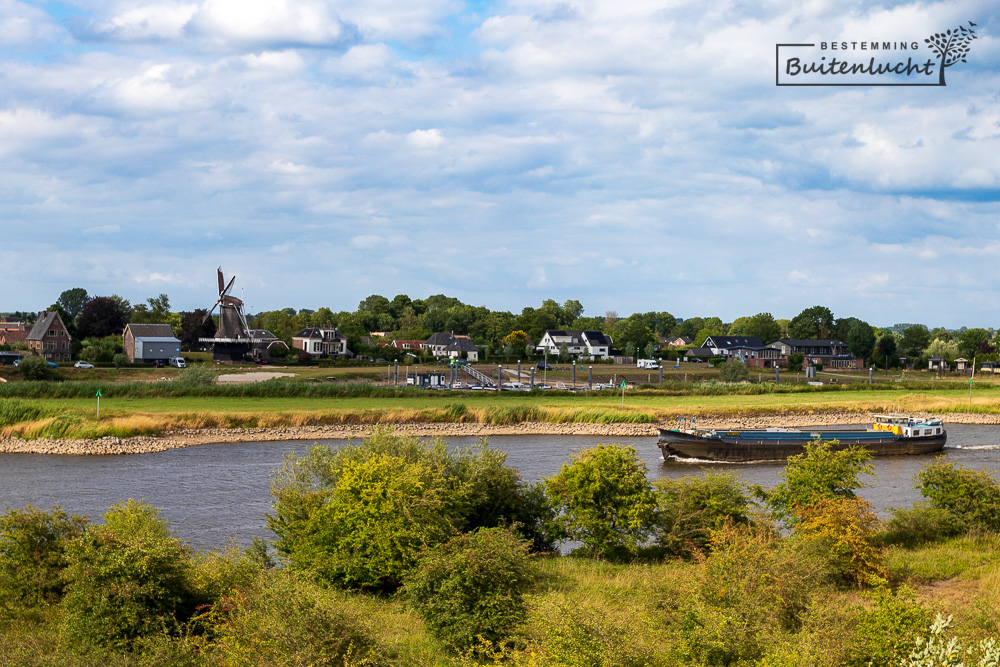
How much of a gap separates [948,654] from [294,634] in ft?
27.3

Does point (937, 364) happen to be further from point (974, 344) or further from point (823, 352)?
point (823, 352)

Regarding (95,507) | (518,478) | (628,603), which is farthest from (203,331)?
(628,603)

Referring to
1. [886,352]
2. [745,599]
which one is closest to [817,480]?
[745,599]

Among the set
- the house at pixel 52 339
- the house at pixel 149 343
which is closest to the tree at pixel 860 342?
the house at pixel 149 343

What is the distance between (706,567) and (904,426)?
140 ft

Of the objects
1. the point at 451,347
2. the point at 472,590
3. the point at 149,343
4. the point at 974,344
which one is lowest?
the point at 472,590

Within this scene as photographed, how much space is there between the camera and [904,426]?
53312mm

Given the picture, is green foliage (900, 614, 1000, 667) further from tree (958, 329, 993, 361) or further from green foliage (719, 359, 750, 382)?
tree (958, 329, 993, 361)

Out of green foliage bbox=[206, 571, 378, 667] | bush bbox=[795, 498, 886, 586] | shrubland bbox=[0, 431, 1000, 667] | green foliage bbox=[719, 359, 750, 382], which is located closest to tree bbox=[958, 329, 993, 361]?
green foliage bbox=[719, 359, 750, 382]

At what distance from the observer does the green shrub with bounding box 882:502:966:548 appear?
23.7m

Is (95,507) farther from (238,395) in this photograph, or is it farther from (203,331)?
(203,331)

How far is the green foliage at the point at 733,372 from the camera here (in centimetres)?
9488

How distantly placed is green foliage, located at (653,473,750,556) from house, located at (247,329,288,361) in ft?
283

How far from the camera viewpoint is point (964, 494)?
24.2m
